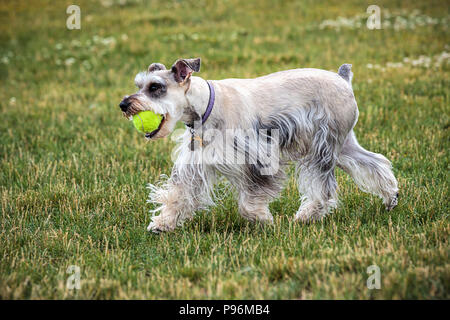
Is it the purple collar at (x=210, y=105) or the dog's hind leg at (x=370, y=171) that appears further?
the dog's hind leg at (x=370, y=171)

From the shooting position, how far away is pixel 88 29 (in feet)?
54.3

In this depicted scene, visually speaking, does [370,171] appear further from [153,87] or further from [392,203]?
[153,87]

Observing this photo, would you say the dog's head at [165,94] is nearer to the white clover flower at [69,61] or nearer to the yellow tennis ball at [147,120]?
the yellow tennis ball at [147,120]

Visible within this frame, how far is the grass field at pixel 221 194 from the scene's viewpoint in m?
3.88

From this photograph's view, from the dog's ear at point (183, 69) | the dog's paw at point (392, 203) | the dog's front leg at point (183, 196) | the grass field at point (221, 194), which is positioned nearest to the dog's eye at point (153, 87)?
the dog's ear at point (183, 69)

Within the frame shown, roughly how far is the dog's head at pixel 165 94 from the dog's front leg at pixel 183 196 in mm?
509


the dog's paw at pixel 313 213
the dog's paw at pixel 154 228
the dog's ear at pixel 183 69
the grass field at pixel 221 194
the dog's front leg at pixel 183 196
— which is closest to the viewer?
the grass field at pixel 221 194

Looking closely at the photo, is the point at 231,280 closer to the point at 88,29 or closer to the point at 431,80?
the point at 431,80

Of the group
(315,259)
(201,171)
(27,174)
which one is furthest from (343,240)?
(27,174)

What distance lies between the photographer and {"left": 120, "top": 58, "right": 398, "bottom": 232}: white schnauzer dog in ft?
15.0

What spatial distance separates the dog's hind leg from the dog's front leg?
1.62 metres

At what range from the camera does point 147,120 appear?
4473 millimetres

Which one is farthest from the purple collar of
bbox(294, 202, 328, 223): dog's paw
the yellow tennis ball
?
bbox(294, 202, 328, 223): dog's paw
